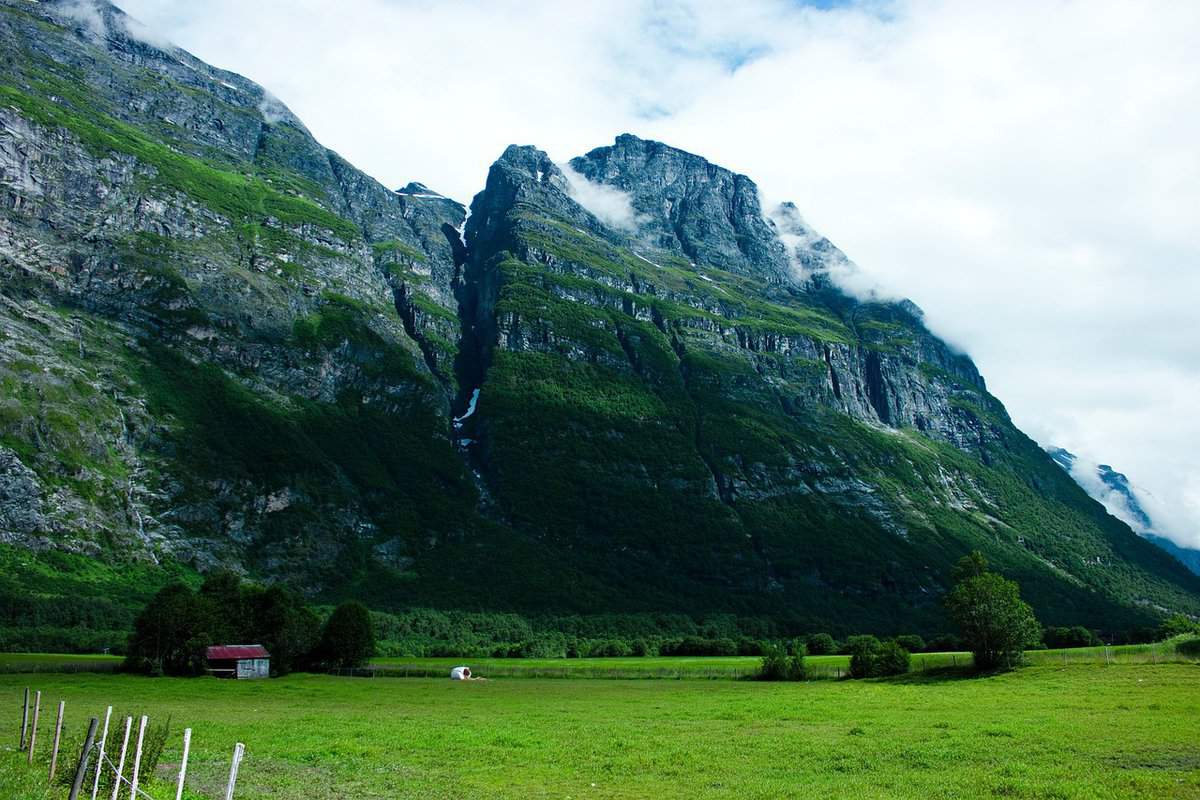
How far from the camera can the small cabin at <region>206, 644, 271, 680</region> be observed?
10194 centimetres

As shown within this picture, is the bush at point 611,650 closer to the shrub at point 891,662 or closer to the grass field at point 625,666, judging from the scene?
the grass field at point 625,666

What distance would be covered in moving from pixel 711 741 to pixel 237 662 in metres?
83.8

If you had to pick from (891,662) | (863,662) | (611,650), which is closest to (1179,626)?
(891,662)

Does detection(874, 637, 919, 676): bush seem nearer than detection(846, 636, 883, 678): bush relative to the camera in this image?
Yes

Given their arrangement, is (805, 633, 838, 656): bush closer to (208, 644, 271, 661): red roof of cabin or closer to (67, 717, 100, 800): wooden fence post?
(208, 644, 271, 661): red roof of cabin

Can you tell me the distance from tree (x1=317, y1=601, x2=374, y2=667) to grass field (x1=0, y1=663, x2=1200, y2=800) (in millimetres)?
40305

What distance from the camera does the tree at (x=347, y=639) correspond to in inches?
4400

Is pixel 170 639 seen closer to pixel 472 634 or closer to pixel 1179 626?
pixel 472 634

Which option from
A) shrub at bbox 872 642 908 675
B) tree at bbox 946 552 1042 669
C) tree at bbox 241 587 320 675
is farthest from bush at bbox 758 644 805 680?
tree at bbox 241 587 320 675

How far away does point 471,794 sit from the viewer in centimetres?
2650

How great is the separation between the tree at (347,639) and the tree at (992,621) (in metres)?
76.3

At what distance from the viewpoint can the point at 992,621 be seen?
258ft

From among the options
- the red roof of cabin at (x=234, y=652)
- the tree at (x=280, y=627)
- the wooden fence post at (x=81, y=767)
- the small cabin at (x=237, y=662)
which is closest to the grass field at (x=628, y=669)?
the tree at (x=280, y=627)

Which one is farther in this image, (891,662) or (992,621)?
(891,662)
